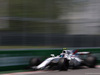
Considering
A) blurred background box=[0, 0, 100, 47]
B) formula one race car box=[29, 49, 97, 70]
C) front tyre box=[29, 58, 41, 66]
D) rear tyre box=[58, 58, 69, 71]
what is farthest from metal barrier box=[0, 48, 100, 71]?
blurred background box=[0, 0, 100, 47]

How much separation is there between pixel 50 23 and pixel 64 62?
6.91 m

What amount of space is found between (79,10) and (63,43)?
9.52 ft

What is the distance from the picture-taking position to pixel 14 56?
436 inches

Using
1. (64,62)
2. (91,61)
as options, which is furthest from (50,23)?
(64,62)

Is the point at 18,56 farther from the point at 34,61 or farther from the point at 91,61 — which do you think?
the point at 91,61

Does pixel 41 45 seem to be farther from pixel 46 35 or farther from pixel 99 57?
pixel 99 57

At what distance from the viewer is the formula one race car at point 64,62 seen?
35.2ft

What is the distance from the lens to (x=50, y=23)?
56.7ft

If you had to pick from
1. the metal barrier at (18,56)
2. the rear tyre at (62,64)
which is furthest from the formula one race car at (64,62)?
the metal barrier at (18,56)

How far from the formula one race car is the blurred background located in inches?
172

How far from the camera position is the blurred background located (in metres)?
16.2

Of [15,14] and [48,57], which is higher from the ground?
[15,14]

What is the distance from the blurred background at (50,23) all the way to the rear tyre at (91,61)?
14.0ft

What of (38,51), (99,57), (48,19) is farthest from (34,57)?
(48,19)
